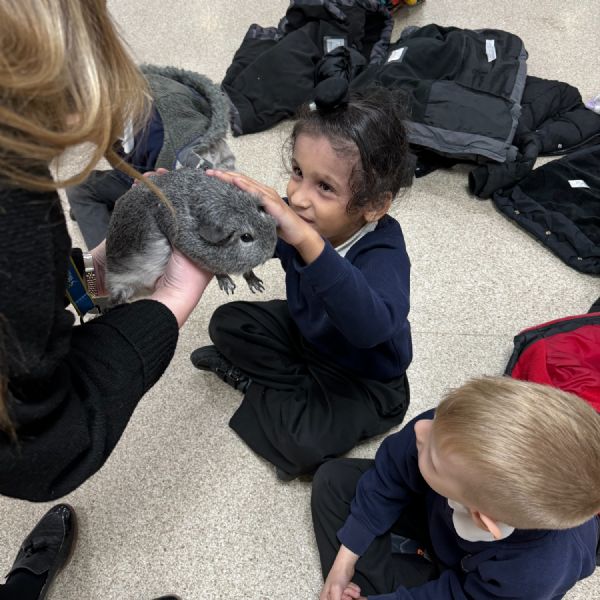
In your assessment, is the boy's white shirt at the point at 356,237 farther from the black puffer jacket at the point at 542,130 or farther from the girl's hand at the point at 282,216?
the black puffer jacket at the point at 542,130

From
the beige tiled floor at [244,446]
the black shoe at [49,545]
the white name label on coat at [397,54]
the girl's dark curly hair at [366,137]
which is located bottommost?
the black shoe at [49,545]

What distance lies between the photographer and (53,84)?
0.49 m

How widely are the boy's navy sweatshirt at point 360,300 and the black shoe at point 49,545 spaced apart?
74 cm

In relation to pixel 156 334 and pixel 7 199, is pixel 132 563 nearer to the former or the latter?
pixel 156 334

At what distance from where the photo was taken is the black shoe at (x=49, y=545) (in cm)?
114

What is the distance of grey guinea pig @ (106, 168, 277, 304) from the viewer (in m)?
0.90

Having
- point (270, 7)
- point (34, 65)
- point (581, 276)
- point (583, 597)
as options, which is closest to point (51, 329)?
point (34, 65)

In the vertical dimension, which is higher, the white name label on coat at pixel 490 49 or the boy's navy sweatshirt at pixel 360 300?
the white name label on coat at pixel 490 49

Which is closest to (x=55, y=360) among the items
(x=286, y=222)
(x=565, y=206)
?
(x=286, y=222)

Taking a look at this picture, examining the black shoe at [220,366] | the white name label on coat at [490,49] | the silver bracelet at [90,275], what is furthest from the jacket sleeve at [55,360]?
the white name label on coat at [490,49]

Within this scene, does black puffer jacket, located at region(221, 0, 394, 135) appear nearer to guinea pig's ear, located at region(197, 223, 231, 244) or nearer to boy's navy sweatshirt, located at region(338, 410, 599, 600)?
guinea pig's ear, located at region(197, 223, 231, 244)

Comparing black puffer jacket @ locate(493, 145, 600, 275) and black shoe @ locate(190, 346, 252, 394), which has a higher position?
black puffer jacket @ locate(493, 145, 600, 275)

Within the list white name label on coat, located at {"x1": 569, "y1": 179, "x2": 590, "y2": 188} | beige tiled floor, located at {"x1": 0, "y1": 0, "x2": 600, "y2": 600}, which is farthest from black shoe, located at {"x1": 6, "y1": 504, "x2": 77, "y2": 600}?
white name label on coat, located at {"x1": 569, "y1": 179, "x2": 590, "y2": 188}

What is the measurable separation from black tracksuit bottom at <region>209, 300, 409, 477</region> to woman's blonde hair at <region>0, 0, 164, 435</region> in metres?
0.81
